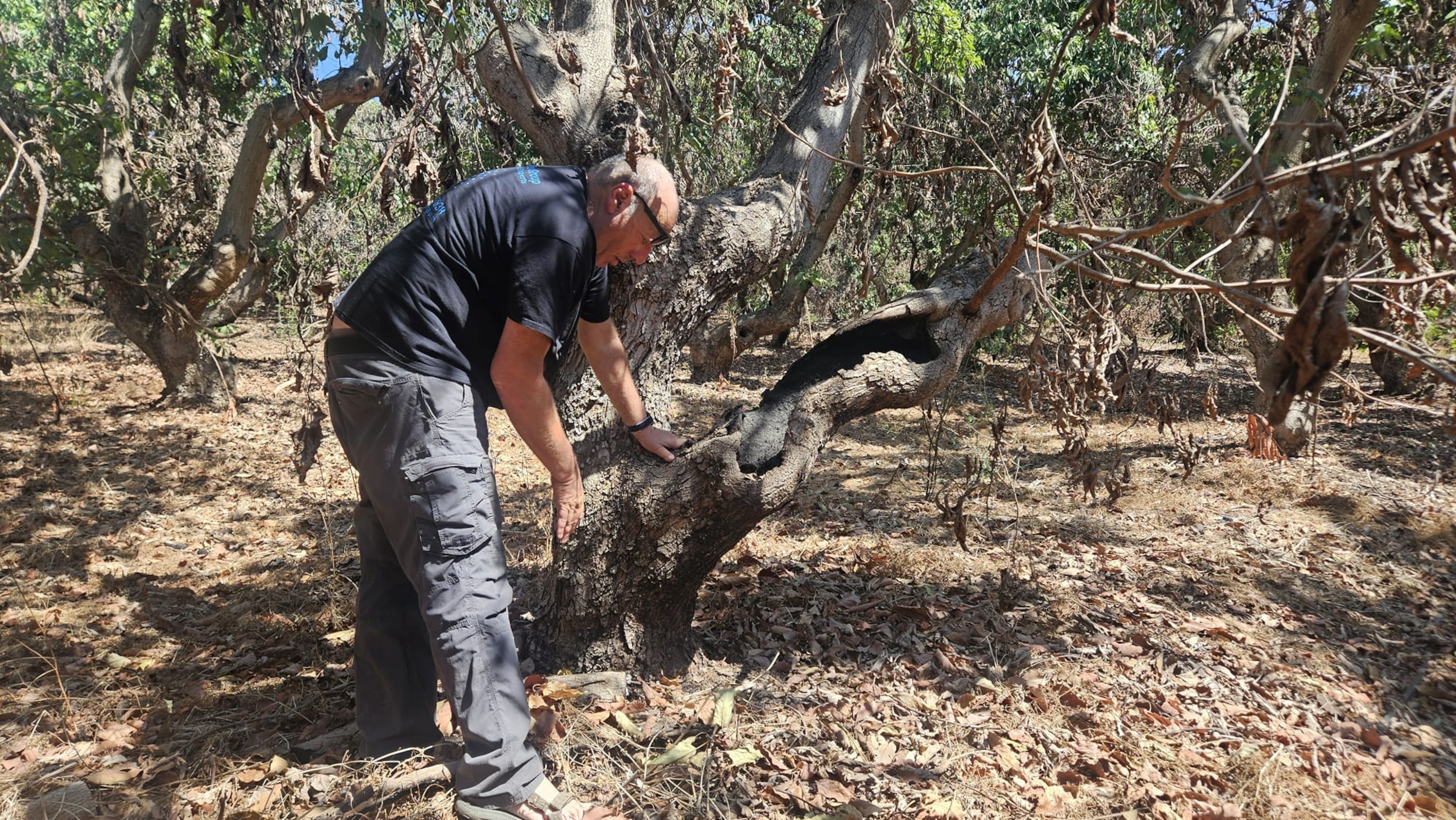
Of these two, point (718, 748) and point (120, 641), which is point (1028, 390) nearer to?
point (718, 748)

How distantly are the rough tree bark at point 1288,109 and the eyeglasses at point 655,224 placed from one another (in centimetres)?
388

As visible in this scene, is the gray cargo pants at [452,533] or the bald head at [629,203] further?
the bald head at [629,203]

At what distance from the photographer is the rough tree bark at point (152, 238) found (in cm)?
664

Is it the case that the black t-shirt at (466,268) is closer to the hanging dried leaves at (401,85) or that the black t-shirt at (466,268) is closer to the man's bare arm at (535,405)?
the man's bare arm at (535,405)

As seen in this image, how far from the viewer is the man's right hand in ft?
8.17

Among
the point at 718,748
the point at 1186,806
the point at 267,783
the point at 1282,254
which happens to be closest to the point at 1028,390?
the point at 1186,806

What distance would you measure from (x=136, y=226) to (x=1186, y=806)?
26.2 feet

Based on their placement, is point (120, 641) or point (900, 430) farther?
point (900, 430)

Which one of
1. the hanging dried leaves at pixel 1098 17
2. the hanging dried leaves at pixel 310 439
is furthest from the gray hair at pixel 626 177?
the hanging dried leaves at pixel 310 439

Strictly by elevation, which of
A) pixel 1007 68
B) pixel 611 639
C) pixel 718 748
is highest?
pixel 1007 68

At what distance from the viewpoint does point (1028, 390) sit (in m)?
3.51

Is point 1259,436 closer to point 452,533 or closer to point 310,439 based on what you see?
point 452,533

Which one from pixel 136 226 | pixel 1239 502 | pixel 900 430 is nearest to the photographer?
pixel 1239 502

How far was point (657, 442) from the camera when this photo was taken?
2.90 m
